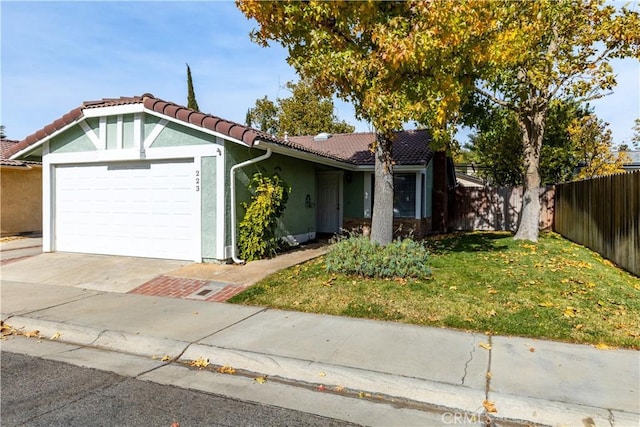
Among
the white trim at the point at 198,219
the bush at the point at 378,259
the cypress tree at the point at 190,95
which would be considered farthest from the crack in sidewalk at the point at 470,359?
the cypress tree at the point at 190,95

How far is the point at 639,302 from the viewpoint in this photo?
6.01m

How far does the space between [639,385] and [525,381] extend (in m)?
1.03

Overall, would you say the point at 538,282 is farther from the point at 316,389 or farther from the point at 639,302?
the point at 316,389

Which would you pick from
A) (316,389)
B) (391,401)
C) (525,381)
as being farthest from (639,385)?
(316,389)

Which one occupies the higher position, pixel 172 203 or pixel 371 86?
pixel 371 86

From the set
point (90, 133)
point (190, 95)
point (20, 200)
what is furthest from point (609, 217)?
point (190, 95)

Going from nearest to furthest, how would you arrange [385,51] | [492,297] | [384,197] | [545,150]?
[492,297] < [385,51] < [384,197] < [545,150]

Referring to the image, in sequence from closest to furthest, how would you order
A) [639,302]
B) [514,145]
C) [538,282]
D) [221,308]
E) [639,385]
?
[639,385] < [639,302] < [221,308] < [538,282] < [514,145]

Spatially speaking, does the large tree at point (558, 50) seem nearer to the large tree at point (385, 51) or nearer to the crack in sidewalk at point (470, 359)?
the large tree at point (385, 51)

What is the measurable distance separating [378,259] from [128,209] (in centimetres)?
685

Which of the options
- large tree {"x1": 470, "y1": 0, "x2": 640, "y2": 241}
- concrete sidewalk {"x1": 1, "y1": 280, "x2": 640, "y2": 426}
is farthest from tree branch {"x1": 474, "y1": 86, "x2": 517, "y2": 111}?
concrete sidewalk {"x1": 1, "y1": 280, "x2": 640, "y2": 426}

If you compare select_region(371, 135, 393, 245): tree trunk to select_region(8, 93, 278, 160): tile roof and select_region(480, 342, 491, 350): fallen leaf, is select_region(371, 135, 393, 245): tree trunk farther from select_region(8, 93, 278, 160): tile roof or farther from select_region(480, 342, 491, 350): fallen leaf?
select_region(480, 342, 491, 350): fallen leaf

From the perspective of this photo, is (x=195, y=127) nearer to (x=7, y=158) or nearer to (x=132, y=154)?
(x=132, y=154)

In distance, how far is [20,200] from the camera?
52.4ft
